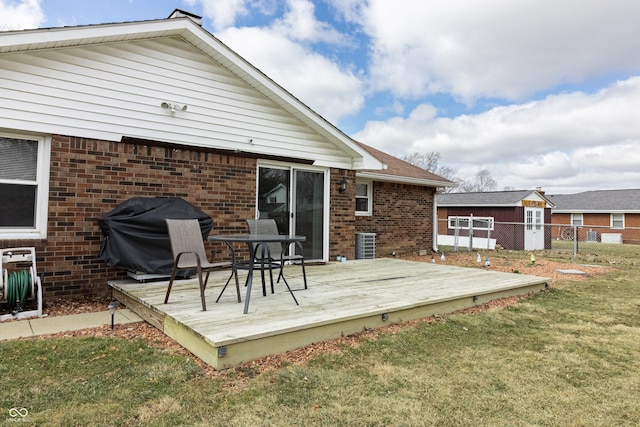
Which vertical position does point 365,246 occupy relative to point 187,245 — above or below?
below

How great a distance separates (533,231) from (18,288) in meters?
20.2

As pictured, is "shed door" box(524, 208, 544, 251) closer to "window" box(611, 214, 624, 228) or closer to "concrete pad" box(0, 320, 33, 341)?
"window" box(611, 214, 624, 228)

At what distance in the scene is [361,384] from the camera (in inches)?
110

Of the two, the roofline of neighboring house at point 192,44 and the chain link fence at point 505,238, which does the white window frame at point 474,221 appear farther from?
the roofline of neighboring house at point 192,44

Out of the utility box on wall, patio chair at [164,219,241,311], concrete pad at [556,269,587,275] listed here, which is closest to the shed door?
concrete pad at [556,269,587,275]

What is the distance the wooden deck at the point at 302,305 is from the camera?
320 cm

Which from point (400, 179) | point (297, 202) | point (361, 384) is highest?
point (400, 179)

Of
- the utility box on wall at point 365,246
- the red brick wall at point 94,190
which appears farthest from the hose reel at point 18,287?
the utility box on wall at point 365,246

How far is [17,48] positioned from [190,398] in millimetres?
5099

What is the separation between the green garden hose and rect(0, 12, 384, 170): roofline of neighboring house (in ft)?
9.27

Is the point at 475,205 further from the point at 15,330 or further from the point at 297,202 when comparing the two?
the point at 15,330

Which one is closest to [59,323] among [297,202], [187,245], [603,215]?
[187,245]

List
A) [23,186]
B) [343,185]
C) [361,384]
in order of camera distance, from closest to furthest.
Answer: [361,384]
[23,186]
[343,185]

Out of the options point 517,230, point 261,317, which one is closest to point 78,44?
point 261,317
